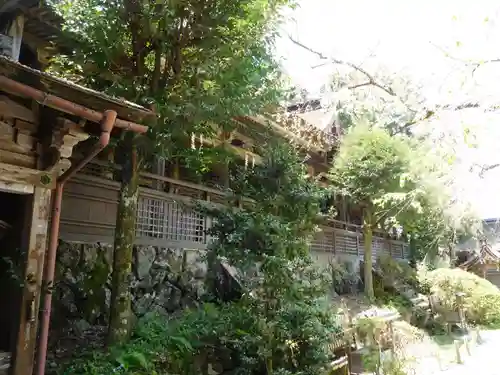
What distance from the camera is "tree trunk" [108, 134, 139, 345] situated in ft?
21.0

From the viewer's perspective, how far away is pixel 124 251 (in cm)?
652

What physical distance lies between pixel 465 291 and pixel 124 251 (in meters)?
15.7

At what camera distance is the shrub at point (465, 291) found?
17.3m

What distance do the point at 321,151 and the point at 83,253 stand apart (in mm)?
10482

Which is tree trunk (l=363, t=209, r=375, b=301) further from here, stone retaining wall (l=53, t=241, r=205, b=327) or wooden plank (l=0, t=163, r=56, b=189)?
wooden plank (l=0, t=163, r=56, b=189)

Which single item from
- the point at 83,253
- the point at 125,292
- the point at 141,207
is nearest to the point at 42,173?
the point at 125,292

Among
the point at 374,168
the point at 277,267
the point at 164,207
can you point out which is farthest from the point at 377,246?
the point at 277,267

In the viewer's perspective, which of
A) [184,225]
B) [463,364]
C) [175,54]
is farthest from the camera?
[463,364]

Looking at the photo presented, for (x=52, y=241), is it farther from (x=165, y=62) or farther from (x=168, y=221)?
(x=168, y=221)

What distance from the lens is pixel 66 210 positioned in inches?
304

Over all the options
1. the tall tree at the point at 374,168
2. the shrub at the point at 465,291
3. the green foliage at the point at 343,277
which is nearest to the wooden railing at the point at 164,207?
the tall tree at the point at 374,168

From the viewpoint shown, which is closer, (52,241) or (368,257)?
(52,241)

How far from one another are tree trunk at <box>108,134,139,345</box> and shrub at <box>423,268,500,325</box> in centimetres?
1477

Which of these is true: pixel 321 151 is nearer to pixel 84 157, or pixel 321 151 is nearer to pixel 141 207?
pixel 141 207
